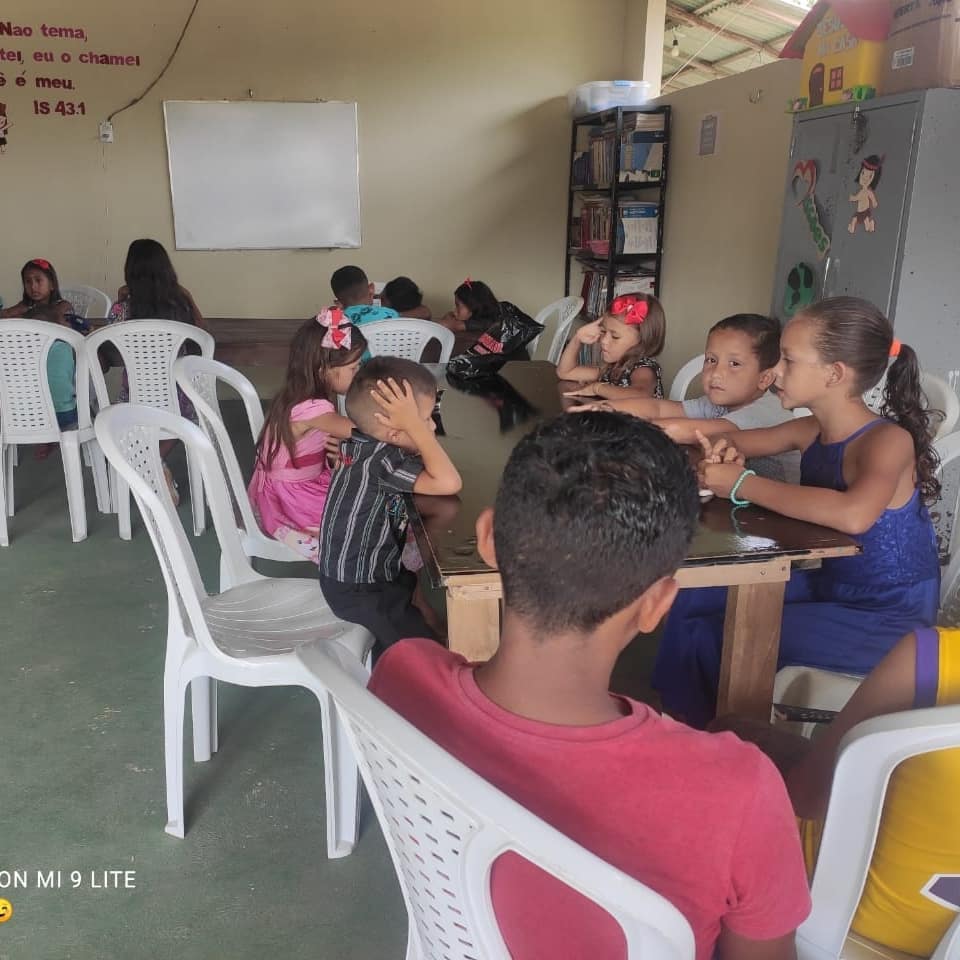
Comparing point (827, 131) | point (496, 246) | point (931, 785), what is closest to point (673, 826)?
point (931, 785)

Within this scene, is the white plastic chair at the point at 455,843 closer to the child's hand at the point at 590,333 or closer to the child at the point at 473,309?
the child's hand at the point at 590,333

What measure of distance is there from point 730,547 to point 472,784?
873 millimetres

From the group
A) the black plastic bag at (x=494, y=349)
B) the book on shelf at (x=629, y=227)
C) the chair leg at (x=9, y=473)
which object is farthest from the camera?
the book on shelf at (x=629, y=227)

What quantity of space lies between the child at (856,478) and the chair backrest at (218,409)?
3.87ft

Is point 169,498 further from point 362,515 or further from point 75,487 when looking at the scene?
point 75,487

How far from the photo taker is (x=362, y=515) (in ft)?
6.05

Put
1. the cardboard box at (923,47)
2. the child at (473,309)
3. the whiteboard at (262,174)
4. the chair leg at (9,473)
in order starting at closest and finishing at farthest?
the cardboard box at (923,47) → the chair leg at (9,473) → the child at (473,309) → the whiteboard at (262,174)

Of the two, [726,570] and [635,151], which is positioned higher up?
[635,151]

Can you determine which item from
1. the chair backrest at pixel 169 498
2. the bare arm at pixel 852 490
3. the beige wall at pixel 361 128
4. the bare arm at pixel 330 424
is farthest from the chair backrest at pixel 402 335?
the beige wall at pixel 361 128

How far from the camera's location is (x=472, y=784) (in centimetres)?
67

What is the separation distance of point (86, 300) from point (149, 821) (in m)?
3.92

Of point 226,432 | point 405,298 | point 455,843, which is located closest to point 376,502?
point 226,432

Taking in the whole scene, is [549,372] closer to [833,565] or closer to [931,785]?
[833,565]

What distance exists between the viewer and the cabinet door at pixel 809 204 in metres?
2.99
